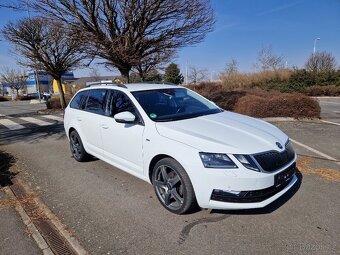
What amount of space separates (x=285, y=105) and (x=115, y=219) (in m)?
8.94

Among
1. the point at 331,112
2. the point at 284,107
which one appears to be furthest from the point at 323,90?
the point at 284,107

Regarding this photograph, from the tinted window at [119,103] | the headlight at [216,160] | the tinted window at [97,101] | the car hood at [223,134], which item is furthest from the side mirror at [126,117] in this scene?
the headlight at [216,160]

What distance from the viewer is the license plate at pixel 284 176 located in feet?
10.4

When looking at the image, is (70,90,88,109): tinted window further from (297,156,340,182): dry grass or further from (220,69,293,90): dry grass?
(220,69,293,90): dry grass

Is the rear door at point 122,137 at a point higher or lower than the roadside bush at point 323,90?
higher

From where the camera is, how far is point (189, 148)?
3168 millimetres

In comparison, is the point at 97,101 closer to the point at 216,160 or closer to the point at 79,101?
the point at 79,101

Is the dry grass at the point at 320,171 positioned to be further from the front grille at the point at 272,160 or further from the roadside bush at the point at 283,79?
the roadside bush at the point at 283,79

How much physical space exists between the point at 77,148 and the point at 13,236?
9.10 feet

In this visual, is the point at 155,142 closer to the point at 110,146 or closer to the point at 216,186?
the point at 216,186


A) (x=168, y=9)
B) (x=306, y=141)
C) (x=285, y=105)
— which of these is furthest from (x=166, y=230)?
(x=285, y=105)

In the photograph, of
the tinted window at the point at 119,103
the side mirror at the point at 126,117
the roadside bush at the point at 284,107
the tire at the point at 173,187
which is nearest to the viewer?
the tire at the point at 173,187

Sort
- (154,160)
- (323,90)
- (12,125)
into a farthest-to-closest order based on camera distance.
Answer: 1. (323,90)
2. (12,125)
3. (154,160)

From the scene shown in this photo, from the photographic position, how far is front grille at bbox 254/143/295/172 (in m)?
3.03
